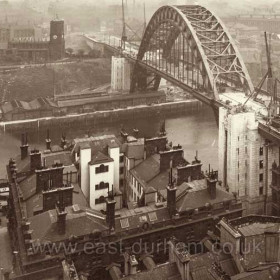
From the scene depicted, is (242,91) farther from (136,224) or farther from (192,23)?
(136,224)

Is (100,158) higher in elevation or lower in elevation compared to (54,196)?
higher

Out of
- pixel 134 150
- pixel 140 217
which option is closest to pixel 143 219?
pixel 140 217

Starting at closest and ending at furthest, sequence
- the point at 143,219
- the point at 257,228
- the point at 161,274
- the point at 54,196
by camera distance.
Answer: the point at 161,274, the point at 257,228, the point at 143,219, the point at 54,196

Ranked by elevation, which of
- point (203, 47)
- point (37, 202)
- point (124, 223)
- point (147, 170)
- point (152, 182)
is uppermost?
point (203, 47)

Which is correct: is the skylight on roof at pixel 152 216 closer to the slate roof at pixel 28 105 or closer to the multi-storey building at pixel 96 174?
the multi-storey building at pixel 96 174

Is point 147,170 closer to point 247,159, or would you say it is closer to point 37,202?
point 247,159

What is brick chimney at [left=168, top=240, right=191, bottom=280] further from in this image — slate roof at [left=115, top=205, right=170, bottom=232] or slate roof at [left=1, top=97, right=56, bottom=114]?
slate roof at [left=1, top=97, right=56, bottom=114]

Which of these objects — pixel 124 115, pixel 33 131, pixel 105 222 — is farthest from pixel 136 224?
pixel 124 115
